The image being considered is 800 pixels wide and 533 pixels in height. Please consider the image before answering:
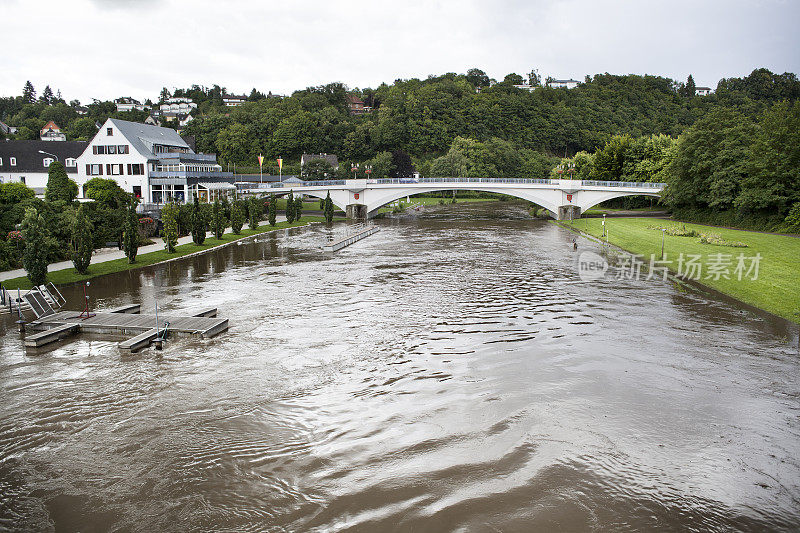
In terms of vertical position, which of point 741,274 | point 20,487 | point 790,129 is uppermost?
point 790,129

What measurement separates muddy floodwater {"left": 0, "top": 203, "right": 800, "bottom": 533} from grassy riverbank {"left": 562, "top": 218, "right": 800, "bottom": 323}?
2.06 m

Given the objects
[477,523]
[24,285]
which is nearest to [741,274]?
[477,523]

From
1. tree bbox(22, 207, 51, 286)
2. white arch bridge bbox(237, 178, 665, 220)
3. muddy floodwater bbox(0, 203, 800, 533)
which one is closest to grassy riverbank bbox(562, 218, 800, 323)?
muddy floodwater bbox(0, 203, 800, 533)

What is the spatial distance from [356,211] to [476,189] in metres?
21.2

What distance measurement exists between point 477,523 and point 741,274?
35.2m

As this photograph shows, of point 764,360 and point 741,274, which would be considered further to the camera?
point 741,274

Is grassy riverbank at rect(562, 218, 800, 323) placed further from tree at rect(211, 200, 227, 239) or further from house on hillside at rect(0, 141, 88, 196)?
house on hillside at rect(0, 141, 88, 196)

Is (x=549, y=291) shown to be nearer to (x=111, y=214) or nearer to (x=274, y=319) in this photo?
(x=274, y=319)

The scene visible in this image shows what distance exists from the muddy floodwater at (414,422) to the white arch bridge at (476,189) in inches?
2317

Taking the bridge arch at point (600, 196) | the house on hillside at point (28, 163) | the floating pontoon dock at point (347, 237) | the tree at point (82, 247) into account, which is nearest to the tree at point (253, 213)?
the floating pontoon dock at point (347, 237)

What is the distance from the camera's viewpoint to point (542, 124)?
582ft

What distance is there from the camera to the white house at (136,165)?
258 feet

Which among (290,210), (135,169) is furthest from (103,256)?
(290,210)

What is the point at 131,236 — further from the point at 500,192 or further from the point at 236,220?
the point at 500,192
